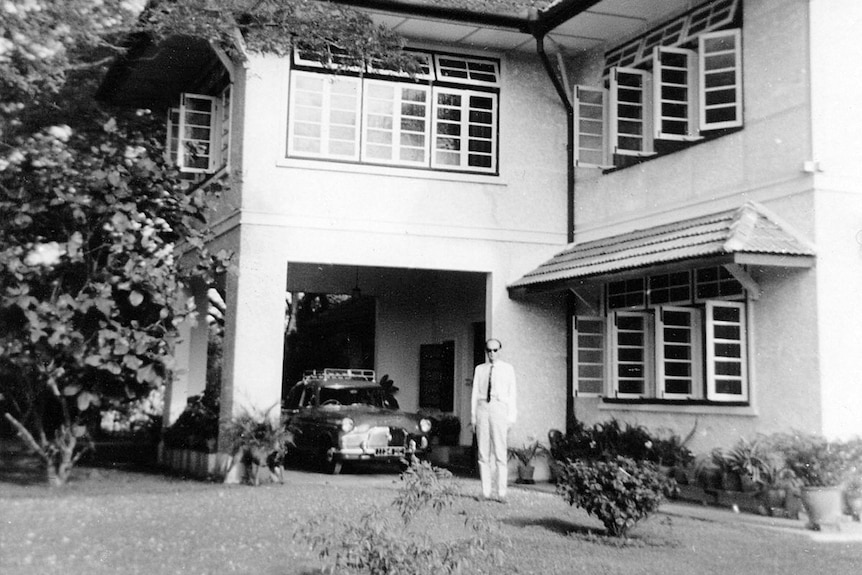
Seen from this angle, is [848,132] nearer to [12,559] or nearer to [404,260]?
[404,260]

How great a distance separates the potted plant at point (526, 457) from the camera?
1391cm

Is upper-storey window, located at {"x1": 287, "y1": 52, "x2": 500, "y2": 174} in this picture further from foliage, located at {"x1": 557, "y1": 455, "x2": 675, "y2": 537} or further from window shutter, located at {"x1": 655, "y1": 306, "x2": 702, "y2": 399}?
foliage, located at {"x1": 557, "y1": 455, "x2": 675, "y2": 537}

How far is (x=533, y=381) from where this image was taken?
14.4 m

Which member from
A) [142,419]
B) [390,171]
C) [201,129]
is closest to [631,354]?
[390,171]

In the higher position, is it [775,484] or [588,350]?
[588,350]

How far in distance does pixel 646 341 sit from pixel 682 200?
205 cm

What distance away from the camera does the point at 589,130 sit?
572 inches

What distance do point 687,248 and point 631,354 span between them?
9.41ft

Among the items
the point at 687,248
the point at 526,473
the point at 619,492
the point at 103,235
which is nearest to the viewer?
the point at 619,492

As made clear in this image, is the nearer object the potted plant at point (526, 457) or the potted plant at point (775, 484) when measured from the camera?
the potted plant at point (775, 484)

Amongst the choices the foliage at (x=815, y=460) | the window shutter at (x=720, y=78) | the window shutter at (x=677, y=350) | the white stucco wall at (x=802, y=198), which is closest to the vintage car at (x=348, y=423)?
the window shutter at (x=677, y=350)

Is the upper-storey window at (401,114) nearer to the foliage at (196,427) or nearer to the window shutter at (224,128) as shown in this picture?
the window shutter at (224,128)

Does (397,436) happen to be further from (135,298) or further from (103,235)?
(103,235)

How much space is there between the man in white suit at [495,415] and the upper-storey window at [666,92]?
3.62 meters
